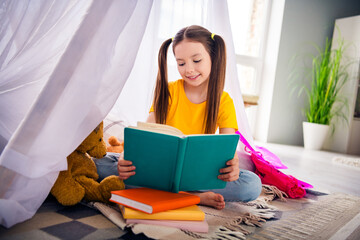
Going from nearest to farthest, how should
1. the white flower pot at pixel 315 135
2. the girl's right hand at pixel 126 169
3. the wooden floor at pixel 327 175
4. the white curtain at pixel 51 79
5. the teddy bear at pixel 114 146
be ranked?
1. the white curtain at pixel 51 79
2. the girl's right hand at pixel 126 169
3. the teddy bear at pixel 114 146
4. the wooden floor at pixel 327 175
5. the white flower pot at pixel 315 135

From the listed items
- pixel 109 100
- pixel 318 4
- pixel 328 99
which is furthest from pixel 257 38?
pixel 109 100

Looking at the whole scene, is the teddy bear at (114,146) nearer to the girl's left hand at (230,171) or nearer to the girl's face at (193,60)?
the girl's face at (193,60)

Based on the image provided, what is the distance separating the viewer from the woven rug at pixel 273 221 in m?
0.80

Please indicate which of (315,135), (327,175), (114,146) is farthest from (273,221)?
(315,135)

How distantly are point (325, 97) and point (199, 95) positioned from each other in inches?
108

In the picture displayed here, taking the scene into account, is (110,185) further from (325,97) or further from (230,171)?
(325,97)

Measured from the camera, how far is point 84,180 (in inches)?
36.9

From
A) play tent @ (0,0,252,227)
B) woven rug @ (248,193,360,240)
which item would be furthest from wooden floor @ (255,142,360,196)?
play tent @ (0,0,252,227)

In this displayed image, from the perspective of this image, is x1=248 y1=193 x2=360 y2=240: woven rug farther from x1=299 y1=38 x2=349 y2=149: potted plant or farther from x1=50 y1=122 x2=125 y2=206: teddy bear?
x1=299 y1=38 x2=349 y2=149: potted plant

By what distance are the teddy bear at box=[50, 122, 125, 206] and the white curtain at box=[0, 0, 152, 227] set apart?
0.34 ft

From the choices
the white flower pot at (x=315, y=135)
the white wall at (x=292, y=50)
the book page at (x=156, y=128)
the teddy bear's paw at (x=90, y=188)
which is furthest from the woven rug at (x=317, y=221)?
the white wall at (x=292, y=50)

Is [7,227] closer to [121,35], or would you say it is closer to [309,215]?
[121,35]

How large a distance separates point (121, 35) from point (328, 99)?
3.24m

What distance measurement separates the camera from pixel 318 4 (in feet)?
12.0
